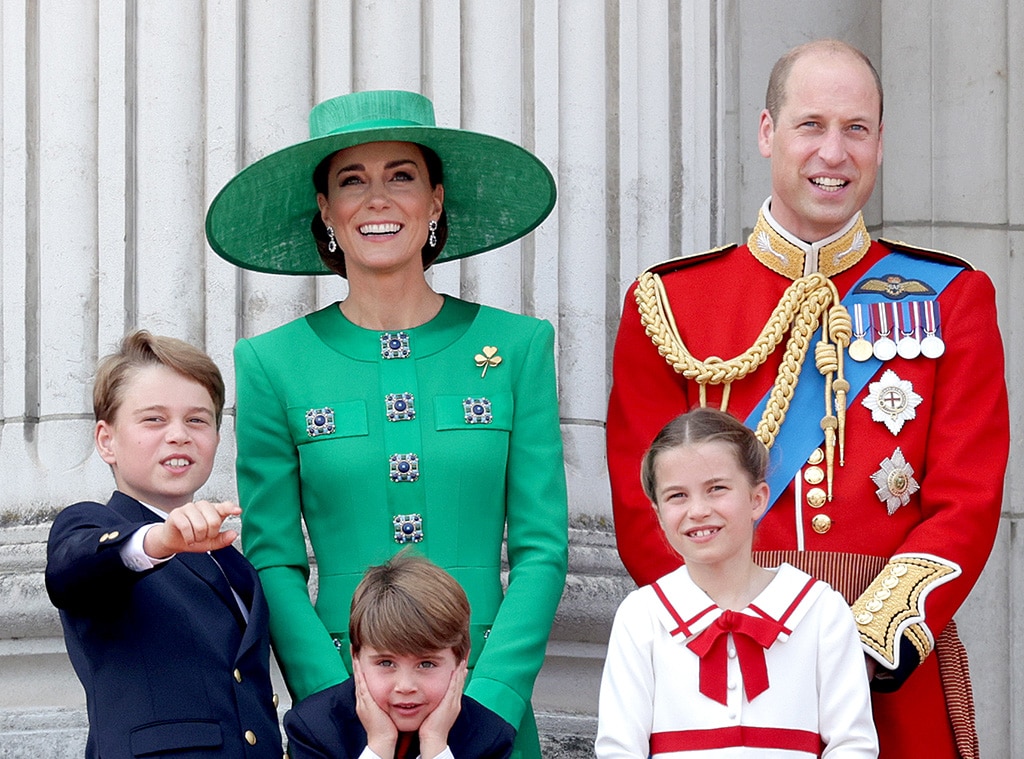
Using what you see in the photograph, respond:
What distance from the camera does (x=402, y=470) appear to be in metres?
3.79

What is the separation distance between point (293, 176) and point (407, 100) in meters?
0.29

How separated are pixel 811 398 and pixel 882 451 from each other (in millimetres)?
185

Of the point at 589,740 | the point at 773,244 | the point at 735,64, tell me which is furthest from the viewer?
the point at 735,64

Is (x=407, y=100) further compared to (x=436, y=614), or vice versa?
(x=407, y=100)

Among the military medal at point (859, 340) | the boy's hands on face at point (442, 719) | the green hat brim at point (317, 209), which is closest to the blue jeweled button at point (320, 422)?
the green hat brim at point (317, 209)

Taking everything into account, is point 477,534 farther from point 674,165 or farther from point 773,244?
point 674,165

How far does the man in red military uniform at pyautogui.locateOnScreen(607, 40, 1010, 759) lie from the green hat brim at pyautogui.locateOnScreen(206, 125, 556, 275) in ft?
1.21

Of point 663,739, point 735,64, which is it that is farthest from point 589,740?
point 735,64

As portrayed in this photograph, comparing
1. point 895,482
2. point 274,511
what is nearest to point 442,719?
point 274,511

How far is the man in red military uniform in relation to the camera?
11.9ft

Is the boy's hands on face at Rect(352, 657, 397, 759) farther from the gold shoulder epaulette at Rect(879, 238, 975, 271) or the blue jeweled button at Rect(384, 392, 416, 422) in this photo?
the gold shoulder epaulette at Rect(879, 238, 975, 271)

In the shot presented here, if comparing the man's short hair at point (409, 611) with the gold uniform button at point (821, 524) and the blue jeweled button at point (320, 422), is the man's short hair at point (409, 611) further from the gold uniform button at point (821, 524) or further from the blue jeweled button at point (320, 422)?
the gold uniform button at point (821, 524)

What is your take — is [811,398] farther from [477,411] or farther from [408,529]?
[408,529]

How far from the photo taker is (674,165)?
17.1ft
